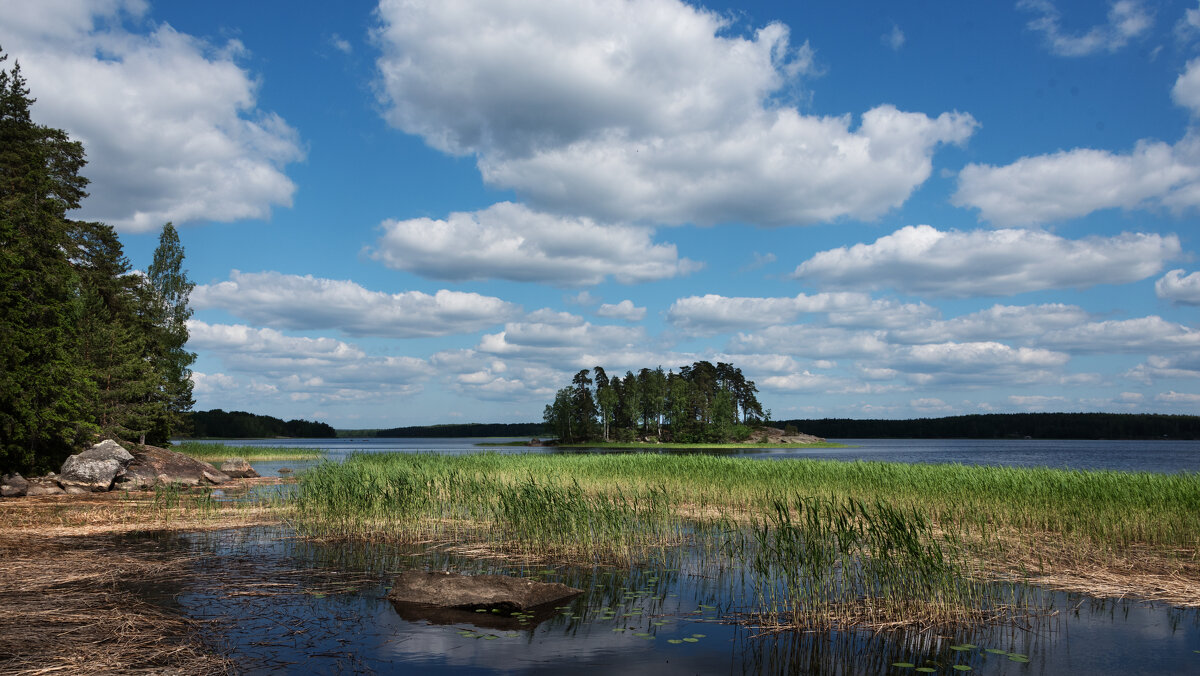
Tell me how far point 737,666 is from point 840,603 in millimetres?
2974

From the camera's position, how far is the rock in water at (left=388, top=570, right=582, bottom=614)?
11.1 m

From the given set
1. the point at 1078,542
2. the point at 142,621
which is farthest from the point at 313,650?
the point at 1078,542

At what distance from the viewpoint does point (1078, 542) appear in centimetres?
1577

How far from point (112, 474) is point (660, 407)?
98.2 metres

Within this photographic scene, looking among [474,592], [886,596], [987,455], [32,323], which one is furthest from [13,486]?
[987,455]

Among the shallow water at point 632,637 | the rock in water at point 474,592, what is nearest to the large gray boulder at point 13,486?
the shallow water at point 632,637

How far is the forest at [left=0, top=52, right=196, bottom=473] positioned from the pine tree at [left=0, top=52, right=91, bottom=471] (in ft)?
0.15

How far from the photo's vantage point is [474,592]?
11227 mm

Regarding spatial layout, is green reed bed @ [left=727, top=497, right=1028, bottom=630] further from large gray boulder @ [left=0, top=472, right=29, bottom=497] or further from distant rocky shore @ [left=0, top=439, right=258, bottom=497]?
large gray boulder @ [left=0, top=472, right=29, bottom=497]

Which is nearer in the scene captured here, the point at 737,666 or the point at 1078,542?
the point at 737,666

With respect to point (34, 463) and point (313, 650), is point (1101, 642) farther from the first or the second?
point (34, 463)

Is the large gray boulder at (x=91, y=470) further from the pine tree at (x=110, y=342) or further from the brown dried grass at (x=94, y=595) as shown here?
the brown dried grass at (x=94, y=595)

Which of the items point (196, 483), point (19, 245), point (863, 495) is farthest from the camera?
point (196, 483)

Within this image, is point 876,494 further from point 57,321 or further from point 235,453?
point 235,453
